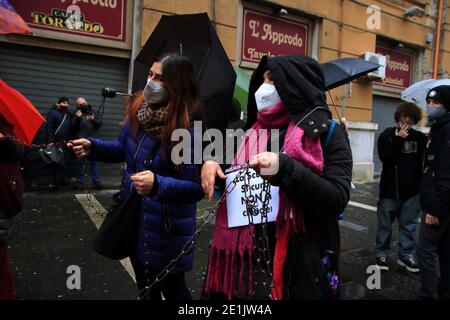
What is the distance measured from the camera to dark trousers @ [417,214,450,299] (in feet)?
10.2

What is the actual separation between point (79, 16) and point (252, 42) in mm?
4026

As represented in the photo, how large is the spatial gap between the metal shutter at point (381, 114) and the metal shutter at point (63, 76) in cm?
813

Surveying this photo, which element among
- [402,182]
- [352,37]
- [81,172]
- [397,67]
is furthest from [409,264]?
[397,67]

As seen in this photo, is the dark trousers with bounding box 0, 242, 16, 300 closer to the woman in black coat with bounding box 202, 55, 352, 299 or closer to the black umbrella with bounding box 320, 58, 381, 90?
the woman in black coat with bounding box 202, 55, 352, 299

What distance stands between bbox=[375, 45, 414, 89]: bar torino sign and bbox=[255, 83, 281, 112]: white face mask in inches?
450

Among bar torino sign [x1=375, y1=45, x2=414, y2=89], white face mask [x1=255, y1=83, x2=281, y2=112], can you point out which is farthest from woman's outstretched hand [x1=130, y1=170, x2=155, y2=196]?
bar torino sign [x1=375, y1=45, x2=414, y2=89]

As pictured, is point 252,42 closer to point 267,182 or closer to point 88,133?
point 88,133

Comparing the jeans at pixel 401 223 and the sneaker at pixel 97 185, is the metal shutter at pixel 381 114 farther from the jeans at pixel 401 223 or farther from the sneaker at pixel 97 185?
the sneaker at pixel 97 185

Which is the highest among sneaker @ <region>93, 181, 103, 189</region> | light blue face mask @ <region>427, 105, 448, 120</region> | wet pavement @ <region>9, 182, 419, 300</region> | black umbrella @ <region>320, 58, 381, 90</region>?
black umbrella @ <region>320, 58, 381, 90</region>

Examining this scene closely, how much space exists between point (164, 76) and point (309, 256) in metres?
1.25

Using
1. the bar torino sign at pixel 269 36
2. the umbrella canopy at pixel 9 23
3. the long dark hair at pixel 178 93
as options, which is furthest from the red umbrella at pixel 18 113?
the bar torino sign at pixel 269 36

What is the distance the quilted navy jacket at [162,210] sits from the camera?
2.08 meters

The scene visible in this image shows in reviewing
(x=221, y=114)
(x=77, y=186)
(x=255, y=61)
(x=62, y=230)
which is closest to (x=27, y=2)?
(x=77, y=186)
